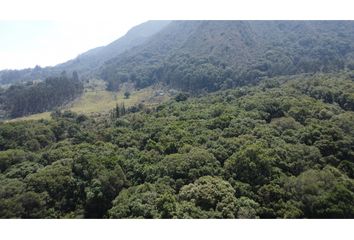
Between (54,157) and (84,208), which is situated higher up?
(54,157)

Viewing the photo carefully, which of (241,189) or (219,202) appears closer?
(219,202)

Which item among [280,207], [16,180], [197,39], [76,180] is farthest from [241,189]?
[197,39]

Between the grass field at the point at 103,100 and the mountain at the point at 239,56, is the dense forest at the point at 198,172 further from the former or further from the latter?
the mountain at the point at 239,56

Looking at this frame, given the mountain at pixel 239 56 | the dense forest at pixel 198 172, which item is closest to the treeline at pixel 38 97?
the mountain at pixel 239 56

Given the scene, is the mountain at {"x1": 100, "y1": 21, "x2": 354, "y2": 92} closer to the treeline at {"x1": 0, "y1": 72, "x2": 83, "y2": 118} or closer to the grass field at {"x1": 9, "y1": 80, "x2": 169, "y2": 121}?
the grass field at {"x1": 9, "y1": 80, "x2": 169, "y2": 121}

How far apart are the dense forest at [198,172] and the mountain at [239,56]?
5870cm

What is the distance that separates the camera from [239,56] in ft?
381

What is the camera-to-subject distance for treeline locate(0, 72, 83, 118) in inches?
3415

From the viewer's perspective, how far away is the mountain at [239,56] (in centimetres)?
9862

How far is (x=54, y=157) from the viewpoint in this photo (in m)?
31.7

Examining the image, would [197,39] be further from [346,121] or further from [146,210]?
[146,210]

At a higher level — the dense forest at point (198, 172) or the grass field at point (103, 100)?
the dense forest at point (198, 172)

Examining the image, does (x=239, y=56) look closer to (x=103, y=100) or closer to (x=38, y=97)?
(x=103, y=100)

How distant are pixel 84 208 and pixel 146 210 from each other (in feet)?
24.1
